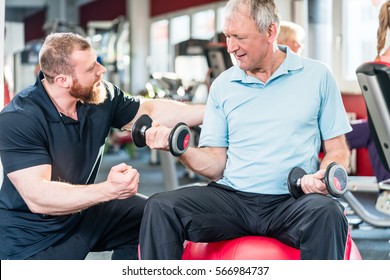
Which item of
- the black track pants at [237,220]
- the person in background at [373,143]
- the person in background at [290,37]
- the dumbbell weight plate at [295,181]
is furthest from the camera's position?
the person in background at [290,37]

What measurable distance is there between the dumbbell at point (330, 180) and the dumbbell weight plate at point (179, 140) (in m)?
0.32

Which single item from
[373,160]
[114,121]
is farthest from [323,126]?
[373,160]

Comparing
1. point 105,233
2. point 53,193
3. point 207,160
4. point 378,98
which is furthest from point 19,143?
point 378,98

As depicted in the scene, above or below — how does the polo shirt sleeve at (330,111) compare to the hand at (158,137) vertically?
above

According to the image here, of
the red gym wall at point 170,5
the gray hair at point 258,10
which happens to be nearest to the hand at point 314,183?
the gray hair at point 258,10

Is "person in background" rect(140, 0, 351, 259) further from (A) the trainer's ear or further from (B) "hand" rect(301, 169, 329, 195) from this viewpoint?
(A) the trainer's ear

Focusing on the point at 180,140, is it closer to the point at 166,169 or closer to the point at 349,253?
the point at 349,253

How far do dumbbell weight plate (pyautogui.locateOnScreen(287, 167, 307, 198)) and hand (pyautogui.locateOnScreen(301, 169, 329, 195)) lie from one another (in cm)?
2

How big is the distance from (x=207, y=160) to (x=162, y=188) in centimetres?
378

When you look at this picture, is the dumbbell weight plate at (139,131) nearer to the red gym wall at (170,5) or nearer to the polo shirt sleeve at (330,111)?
the polo shirt sleeve at (330,111)

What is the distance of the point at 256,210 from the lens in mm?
2152

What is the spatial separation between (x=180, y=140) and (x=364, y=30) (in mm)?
4723

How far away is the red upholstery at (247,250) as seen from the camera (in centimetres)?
204

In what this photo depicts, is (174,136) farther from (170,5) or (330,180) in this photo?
(170,5)
